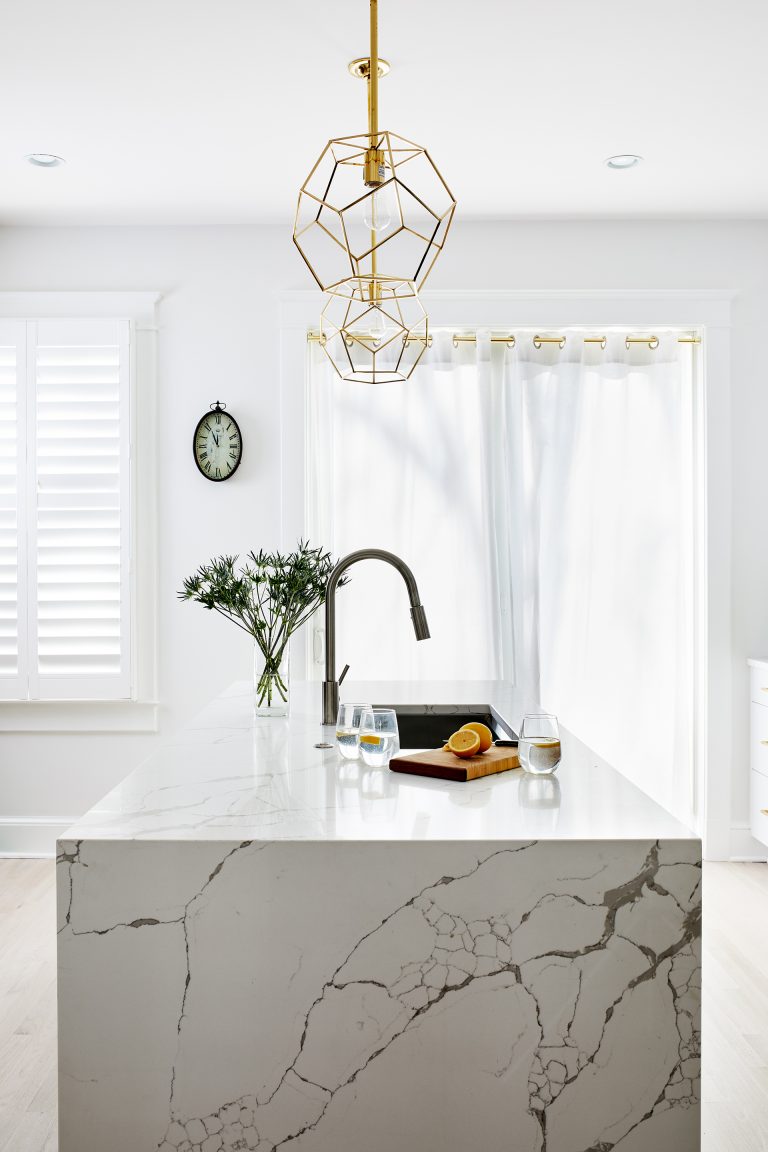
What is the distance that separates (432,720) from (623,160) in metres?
2.25

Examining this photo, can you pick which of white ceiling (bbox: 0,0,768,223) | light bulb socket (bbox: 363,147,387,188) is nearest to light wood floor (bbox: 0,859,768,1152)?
light bulb socket (bbox: 363,147,387,188)

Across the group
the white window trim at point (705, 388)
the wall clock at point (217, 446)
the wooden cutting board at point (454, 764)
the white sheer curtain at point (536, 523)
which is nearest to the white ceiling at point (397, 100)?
the white window trim at point (705, 388)

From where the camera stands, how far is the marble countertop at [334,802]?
1388 mm

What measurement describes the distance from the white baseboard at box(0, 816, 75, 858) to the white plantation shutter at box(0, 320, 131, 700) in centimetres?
57

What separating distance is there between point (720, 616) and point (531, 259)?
178cm

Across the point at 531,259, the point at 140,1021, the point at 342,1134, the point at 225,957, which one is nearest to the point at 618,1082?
the point at 342,1134

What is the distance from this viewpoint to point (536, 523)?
13.6 ft

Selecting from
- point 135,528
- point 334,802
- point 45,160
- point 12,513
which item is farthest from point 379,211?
point 12,513

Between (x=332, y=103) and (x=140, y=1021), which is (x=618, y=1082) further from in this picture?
(x=332, y=103)

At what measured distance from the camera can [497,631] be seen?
13.6 feet

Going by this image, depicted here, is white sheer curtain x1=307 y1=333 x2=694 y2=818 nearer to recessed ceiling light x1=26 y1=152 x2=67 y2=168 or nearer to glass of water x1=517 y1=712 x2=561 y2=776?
recessed ceiling light x1=26 y1=152 x2=67 y2=168

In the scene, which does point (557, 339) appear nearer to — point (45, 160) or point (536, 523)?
point (536, 523)

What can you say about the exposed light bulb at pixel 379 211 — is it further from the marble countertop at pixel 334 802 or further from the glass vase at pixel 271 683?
the glass vase at pixel 271 683

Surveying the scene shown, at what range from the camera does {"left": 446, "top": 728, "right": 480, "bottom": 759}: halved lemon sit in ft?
5.97
